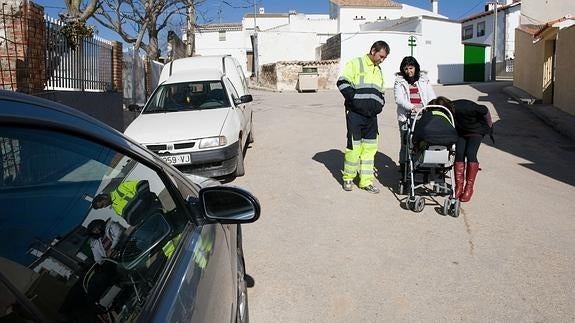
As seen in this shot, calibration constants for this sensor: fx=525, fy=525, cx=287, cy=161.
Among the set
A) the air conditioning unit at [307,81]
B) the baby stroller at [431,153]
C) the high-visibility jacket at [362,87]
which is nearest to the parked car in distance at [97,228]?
the baby stroller at [431,153]

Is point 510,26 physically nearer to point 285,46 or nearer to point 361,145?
point 285,46

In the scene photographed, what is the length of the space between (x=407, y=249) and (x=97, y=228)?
3.78 meters

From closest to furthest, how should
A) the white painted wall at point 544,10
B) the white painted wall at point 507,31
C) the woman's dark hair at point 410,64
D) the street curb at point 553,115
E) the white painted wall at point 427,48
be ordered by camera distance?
1. the woman's dark hair at point 410,64
2. the street curb at point 553,115
3. the white painted wall at point 544,10
4. the white painted wall at point 427,48
5. the white painted wall at point 507,31

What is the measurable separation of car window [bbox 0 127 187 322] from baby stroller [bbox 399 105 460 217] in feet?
13.9

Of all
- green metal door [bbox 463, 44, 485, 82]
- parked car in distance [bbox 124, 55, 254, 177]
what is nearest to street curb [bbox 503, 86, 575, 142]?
parked car in distance [bbox 124, 55, 254, 177]

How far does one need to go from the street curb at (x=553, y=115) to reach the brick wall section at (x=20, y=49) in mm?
10150

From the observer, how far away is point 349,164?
699cm

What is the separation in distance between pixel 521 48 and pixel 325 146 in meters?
15.2

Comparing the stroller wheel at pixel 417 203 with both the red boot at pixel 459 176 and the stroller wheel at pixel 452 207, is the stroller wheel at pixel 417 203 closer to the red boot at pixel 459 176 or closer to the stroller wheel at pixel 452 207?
the stroller wheel at pixel 452 207

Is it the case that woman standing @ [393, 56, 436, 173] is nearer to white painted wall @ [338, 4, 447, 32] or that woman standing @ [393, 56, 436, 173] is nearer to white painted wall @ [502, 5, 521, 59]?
white painted wall @ [502, 5, 521, 59]

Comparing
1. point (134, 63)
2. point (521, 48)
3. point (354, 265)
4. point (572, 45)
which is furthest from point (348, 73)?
point (521, 48)

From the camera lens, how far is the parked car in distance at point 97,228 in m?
1.32

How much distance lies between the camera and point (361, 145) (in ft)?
22.7

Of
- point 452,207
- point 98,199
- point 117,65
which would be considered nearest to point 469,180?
point 452,207
